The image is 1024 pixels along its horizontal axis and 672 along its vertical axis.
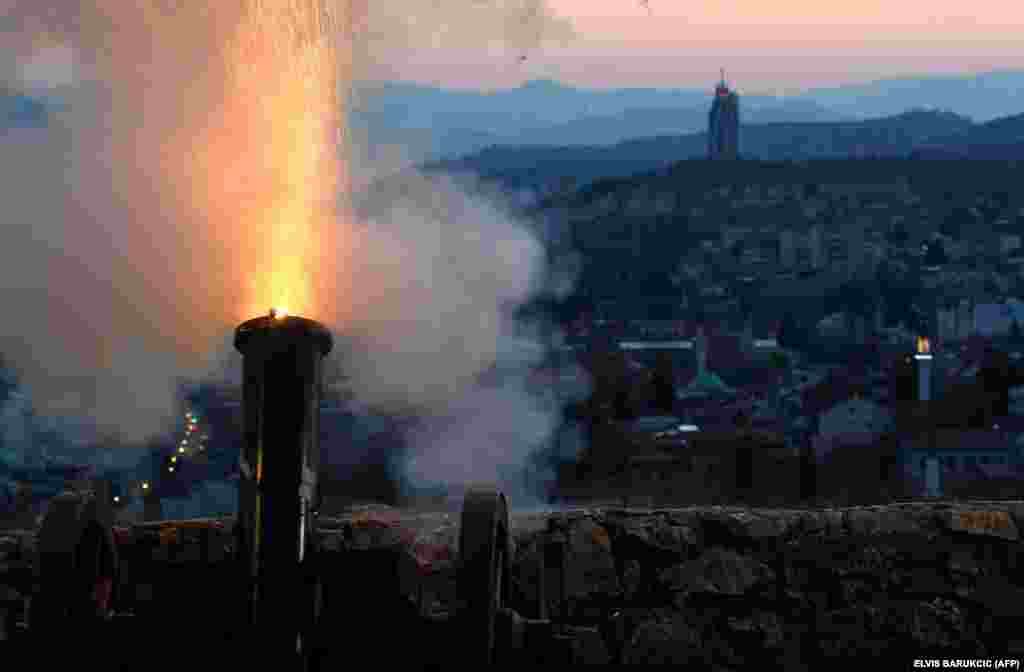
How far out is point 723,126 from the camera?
120 m

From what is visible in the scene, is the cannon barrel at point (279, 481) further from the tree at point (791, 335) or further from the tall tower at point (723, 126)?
the tall tower at point (723, 126)

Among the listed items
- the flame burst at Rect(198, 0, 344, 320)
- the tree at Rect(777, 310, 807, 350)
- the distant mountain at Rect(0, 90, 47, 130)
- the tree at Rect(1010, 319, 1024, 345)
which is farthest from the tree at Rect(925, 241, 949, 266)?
the flame burst at Rect(198, 0, 344, 320)

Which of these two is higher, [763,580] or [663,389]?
[763,580]

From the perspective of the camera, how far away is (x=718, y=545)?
5730mm

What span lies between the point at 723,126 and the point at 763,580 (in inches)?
4570

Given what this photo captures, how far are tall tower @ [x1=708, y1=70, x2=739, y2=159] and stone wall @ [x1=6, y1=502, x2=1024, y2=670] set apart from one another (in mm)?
112712

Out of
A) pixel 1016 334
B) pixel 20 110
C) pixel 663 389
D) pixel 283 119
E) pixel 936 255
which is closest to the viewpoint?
pixel 283 119

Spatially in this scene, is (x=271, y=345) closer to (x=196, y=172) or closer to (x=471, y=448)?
(x=196, y=172)

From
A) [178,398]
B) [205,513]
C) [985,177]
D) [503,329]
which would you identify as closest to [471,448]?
[178,398]

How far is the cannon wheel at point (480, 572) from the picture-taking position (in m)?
4.46

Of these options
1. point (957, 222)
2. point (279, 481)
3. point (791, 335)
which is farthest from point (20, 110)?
point (957, 222)

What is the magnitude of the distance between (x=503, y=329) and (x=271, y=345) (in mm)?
31913

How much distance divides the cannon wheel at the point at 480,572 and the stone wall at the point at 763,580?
98 centimetres

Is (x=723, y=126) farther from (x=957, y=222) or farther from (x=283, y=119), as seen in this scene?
(x=283, y=119)
